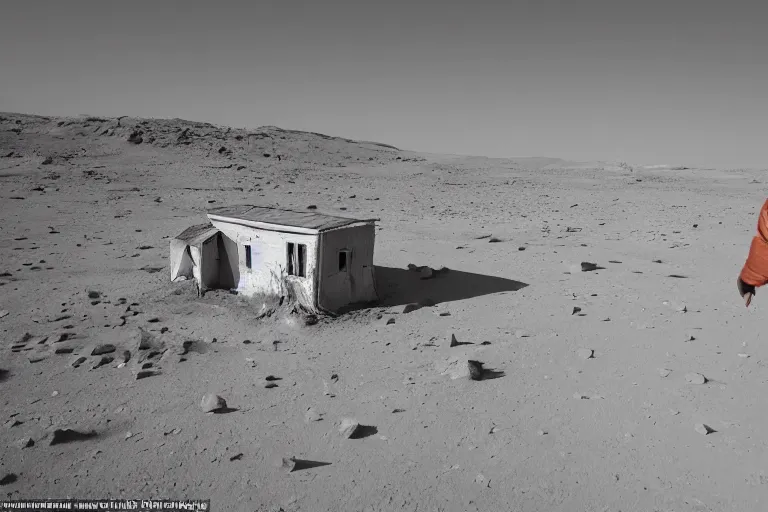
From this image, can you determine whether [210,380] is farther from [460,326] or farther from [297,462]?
[460,326]

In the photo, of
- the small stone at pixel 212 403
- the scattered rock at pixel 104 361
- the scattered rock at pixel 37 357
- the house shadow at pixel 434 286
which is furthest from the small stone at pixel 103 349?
the house shadow at pixel 434 286

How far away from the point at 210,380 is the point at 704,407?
7.40m

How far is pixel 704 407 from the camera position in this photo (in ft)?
24.0

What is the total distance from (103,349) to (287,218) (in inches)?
172

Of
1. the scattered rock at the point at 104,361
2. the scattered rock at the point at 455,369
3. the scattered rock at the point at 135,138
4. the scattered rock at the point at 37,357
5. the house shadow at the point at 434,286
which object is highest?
the scattered rock at the point at 135,138

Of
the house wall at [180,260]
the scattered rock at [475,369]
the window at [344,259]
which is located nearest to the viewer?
the scattered rock at [475,369]

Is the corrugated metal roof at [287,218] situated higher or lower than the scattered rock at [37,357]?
higher

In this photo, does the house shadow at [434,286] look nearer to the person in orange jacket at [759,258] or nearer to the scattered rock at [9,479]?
the scattered rock at [9,479]

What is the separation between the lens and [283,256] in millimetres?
11125

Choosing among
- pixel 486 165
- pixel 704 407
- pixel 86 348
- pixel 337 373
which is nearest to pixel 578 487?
pixel 704 407

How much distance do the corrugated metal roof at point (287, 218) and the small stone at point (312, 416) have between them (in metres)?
3.90

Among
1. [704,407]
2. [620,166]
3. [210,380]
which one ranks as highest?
[620,166]

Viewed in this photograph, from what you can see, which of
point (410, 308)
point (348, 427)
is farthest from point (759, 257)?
point (410, 308)

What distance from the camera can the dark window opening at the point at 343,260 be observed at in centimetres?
1127
